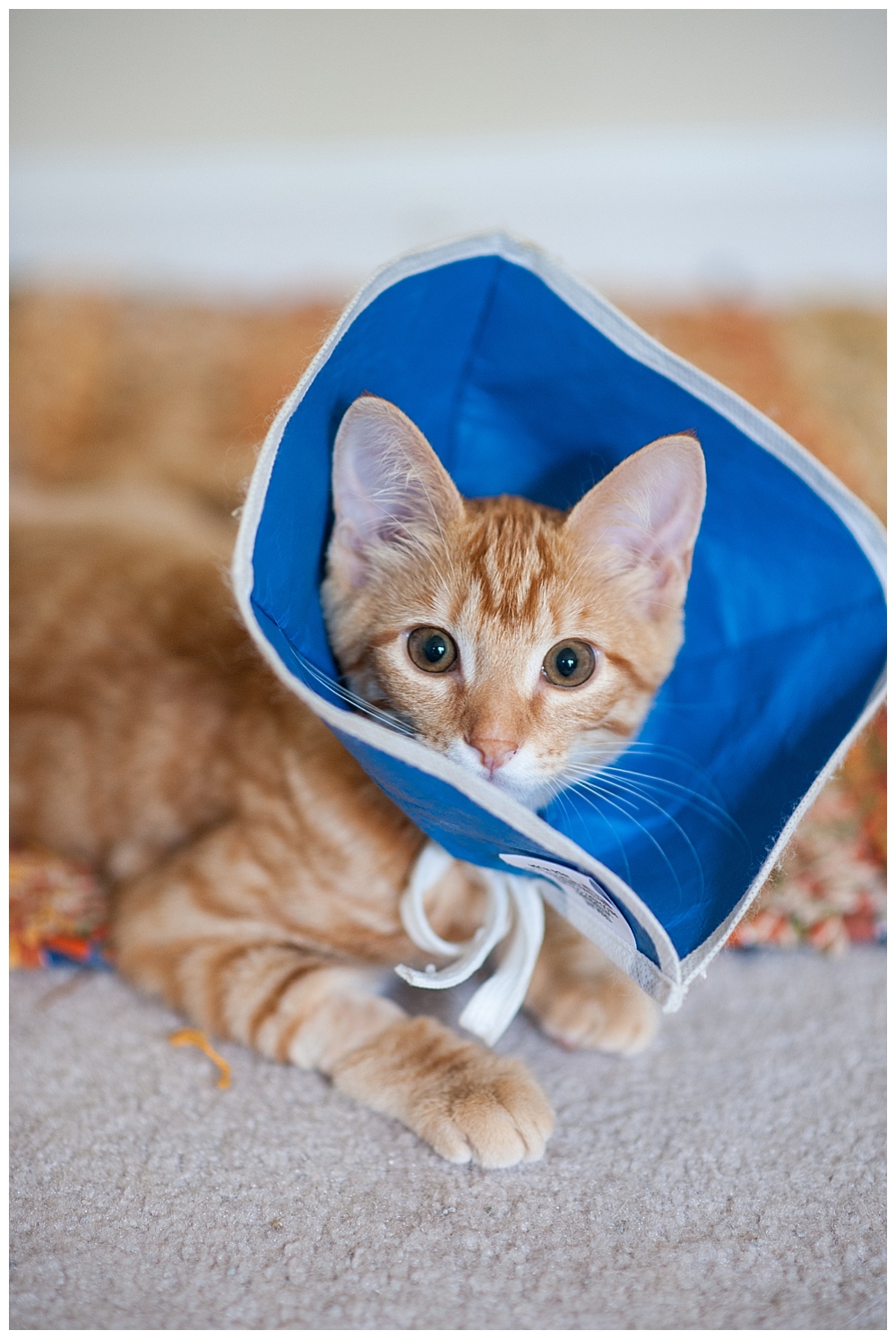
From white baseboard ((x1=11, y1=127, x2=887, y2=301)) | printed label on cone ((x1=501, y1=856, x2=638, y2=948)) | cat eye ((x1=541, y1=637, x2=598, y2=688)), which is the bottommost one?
printed label on cone ((x1=501, y1=856, x2=638, y2=948))

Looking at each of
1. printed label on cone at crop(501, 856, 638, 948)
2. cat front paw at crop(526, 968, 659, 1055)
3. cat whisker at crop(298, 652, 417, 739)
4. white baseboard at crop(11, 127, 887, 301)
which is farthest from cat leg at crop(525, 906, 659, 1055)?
white baseboard at crop(11, 127, 887, 301)

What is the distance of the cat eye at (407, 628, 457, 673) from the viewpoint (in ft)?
3.38

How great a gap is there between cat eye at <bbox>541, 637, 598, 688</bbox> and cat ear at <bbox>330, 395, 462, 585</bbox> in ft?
0.62

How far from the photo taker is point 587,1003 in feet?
3.76

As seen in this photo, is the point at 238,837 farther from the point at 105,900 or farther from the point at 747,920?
the point at 747,920

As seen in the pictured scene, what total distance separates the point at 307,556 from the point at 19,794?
28.6 inches

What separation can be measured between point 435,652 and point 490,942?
0.31 metres

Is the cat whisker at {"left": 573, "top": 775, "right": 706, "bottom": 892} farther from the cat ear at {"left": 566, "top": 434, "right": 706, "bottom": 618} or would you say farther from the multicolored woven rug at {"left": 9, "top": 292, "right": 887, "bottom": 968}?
the multicolored woven rug at {"left": 9, "top": 292, "right": 887, "bottom": 968}

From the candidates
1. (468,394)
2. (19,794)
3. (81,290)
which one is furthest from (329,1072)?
(81,290)

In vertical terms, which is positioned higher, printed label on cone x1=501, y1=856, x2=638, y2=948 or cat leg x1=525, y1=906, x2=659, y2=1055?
printed label on cone x1=501, y1=856, x2=638, y2=948

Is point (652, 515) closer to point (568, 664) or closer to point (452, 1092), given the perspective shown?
point (568, 664)

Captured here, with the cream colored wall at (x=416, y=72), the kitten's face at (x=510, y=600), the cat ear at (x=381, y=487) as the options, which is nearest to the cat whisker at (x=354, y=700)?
the kitten's face at (x=510, y=600)

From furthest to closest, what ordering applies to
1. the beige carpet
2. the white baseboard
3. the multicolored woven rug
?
1. the white baseboard
2. the multicolored woven rug
3. the beige carpet

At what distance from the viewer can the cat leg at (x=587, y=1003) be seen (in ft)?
3.70
